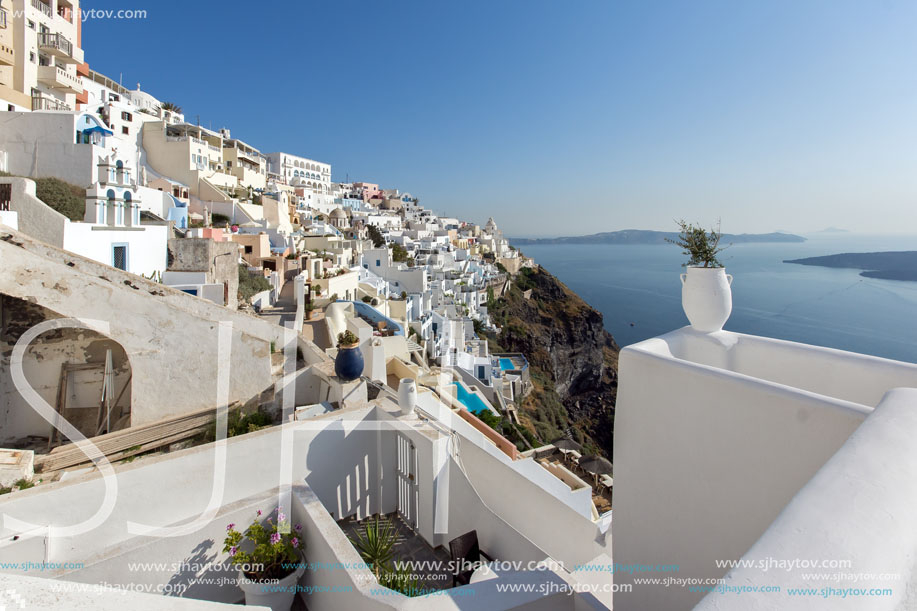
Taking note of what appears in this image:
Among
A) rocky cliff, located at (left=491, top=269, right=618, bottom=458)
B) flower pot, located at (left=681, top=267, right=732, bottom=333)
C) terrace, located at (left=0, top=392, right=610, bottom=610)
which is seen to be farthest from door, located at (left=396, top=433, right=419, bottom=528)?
rocky cliff, located at (left=491, top=269, right=618, bottom=458)

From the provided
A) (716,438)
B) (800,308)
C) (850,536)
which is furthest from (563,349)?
(850,536)

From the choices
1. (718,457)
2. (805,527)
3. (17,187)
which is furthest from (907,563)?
(17,187)

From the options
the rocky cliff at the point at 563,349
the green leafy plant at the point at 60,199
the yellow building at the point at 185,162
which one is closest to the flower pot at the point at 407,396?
Result: the green leafy plant at the point at 60,199

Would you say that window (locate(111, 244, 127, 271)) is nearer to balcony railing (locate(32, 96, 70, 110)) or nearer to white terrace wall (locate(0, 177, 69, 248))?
white terrace wall (locate(0, 177, 69, 248))

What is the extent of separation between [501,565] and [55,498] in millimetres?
3411

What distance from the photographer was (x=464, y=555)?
368cm

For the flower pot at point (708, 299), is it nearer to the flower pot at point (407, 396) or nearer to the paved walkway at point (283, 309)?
the flower pot at point (407, 396)

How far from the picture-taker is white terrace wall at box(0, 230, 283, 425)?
5895 millimetres

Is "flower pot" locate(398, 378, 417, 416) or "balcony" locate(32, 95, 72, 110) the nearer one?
"flower pot" locate(398, 378, 417, 416)

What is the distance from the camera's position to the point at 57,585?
1.70m

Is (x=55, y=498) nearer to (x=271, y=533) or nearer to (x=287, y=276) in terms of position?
(x=271, y=533)

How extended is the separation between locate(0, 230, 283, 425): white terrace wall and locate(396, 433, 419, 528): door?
311 centimetres

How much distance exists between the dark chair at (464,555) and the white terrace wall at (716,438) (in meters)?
1.67

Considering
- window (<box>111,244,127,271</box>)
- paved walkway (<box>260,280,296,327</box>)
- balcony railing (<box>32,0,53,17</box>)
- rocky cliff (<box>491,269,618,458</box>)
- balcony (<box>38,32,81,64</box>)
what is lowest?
rocky cliff (<box>491,269,618,458</box>)
